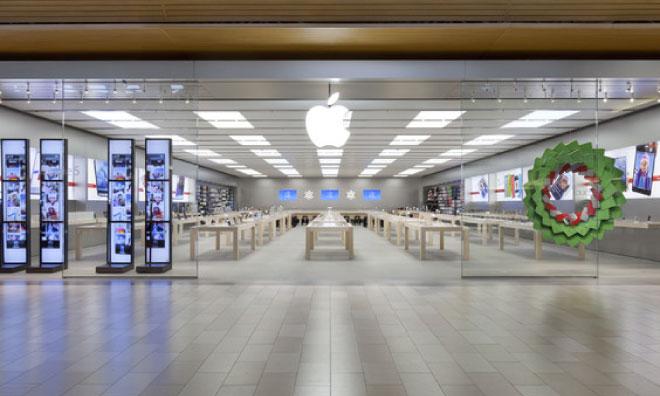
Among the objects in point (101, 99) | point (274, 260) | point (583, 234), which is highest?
point (101, 99)

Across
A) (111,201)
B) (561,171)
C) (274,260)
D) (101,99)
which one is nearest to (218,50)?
(101,99)

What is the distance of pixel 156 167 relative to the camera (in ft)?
22.8

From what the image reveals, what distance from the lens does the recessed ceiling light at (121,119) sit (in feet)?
28.9

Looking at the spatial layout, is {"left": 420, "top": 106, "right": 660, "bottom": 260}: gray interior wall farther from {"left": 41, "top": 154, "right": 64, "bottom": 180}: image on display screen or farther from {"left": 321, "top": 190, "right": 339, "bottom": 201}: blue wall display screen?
{"left": 321, "top": 190, "right": 339, "bottom": 201}: blue wall display screen

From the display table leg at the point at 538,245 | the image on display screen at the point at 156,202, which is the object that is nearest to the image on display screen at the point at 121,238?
the image on display screen at the point at 156,202

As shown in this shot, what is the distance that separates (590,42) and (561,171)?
7.74 ft

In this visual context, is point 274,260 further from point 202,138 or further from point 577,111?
point 577,111

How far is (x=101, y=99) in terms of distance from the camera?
23.4 ft

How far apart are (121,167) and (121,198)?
1.67ft

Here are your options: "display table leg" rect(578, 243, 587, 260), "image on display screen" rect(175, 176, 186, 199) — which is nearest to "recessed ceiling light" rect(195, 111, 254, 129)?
"image on display screen" rect(175, 176, 186, 199)

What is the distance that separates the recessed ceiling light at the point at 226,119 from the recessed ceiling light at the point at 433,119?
3.69 meters

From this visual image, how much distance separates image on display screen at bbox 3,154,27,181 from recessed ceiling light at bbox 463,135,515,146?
392 inches

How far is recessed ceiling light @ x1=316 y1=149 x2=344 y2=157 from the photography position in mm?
14169

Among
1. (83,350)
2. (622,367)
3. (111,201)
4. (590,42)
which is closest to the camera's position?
(622,367)
